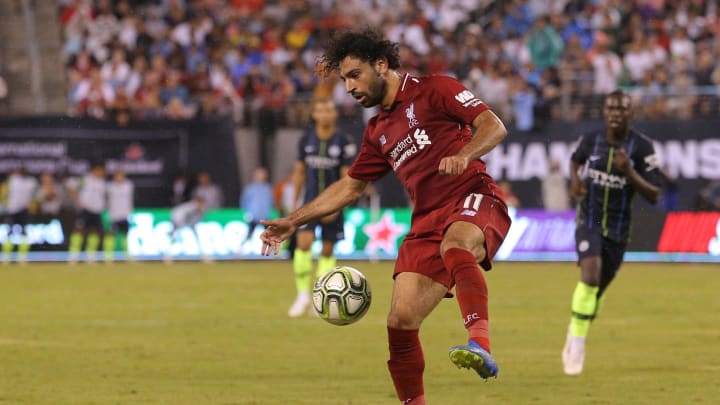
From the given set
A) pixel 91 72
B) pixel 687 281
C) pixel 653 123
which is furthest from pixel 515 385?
pixel 91 72

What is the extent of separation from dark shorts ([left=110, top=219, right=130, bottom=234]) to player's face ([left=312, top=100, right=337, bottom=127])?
42.4ft

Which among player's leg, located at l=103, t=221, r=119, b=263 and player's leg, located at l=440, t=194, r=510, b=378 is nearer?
player's leg, located at l=440, t=194, r=510, b=378

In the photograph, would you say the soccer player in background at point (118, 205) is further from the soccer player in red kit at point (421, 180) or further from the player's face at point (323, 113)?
the soccer player in red kit at point (421, 180)

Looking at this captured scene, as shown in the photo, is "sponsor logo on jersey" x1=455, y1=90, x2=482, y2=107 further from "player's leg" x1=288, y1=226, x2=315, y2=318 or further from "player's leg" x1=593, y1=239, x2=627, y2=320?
"player's leg" x1=288, y1=226, x2=315, y2=318

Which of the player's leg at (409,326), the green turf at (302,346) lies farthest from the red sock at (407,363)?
the green turf at (302,346)

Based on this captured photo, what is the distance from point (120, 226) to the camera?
28.1 metres

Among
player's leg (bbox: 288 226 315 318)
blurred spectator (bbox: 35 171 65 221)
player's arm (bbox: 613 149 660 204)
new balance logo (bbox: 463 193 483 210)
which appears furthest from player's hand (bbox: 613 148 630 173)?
blurred spectator (bbox: 35 171 65 221)

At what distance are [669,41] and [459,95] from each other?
22017mm

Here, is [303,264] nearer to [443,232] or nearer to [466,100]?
[443,232]

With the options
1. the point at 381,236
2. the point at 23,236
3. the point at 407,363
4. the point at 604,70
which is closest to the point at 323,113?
the point at 407,363

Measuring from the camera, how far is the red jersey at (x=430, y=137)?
7.74m

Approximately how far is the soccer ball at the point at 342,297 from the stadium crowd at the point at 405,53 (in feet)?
62.0

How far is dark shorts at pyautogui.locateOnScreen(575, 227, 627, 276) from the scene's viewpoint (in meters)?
11.3

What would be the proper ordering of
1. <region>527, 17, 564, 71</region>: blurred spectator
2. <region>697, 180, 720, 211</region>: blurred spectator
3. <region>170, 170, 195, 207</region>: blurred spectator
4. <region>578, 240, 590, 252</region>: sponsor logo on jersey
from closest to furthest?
<region>578, 240, 590, 252</region>: sponsor logo on jersey
<region>697, 180, 720, 211</region>: blurred spectator
<region>527, 17, 564, 71</region>: blurred spectator
<region>170, 170, 195, 207</region>: blurred spectator
